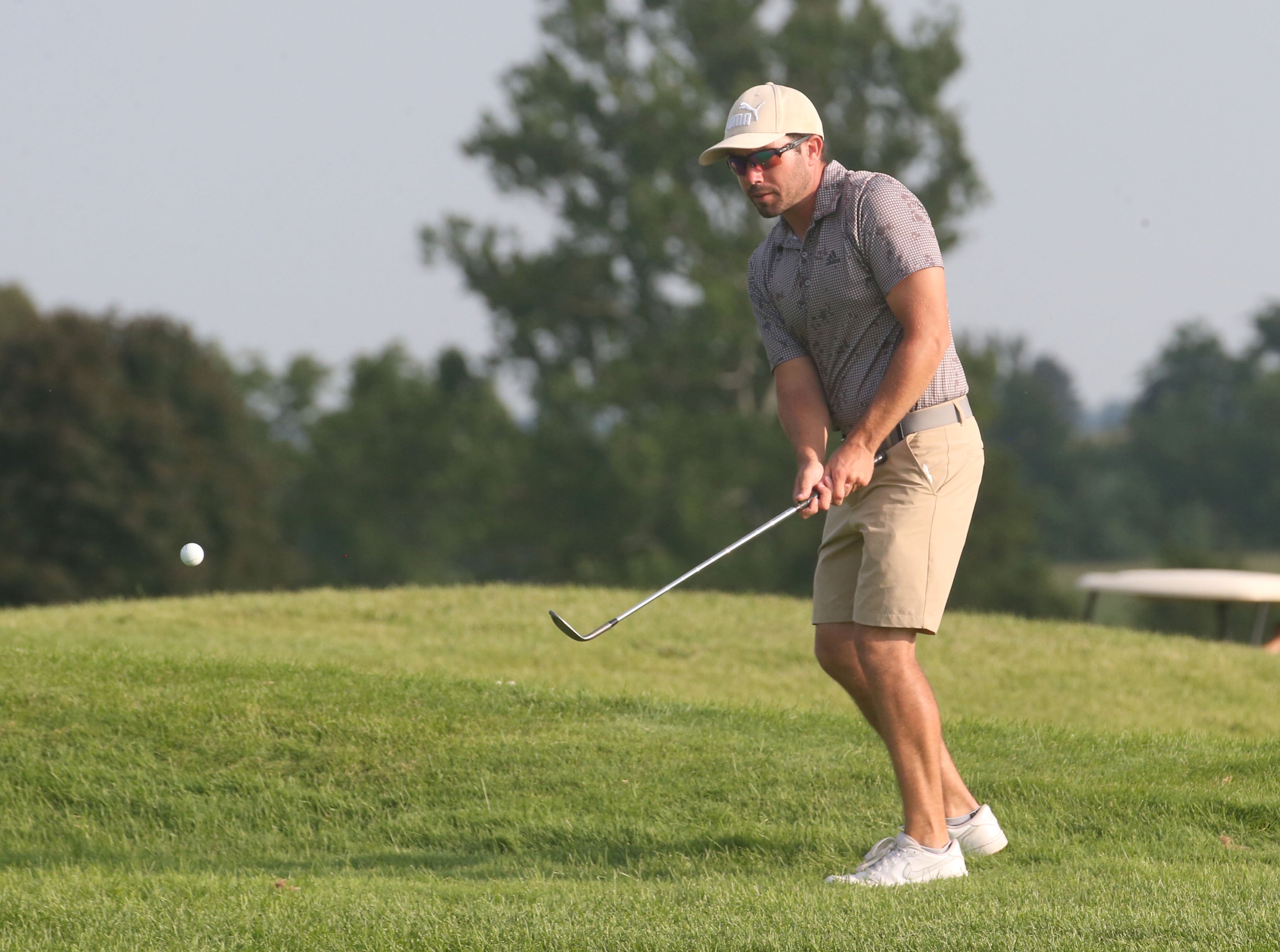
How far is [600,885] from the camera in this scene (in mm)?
4773

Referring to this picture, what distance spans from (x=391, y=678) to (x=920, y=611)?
4.50m

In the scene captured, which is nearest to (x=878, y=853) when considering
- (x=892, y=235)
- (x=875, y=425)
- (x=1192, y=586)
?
(x=875, y=425)

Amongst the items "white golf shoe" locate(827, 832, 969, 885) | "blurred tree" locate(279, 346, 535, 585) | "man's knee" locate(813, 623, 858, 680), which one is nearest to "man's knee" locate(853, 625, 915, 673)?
"man's knee" locate(813, 623, 858, 680)

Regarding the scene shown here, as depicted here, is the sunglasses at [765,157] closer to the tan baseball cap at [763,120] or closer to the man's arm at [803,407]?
the tan baseball cap at [763,120]

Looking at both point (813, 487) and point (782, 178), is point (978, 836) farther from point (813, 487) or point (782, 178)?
point (782, 178)

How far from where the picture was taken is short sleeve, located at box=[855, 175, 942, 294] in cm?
464

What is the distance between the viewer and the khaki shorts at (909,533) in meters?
4.64

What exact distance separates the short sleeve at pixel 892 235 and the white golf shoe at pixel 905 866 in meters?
1.74

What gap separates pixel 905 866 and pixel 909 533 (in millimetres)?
1022

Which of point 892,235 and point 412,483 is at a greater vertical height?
point 412,483

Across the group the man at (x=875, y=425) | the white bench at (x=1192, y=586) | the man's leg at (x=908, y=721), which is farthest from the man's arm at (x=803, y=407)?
the white bench at (x=1192, y=586)

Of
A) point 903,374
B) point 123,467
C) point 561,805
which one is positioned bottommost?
point 561,805

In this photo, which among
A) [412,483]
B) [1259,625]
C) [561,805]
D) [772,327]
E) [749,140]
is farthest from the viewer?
[412,483]

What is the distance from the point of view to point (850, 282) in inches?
188
